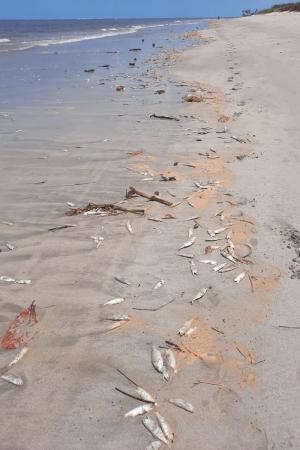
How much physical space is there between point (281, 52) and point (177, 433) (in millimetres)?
24753

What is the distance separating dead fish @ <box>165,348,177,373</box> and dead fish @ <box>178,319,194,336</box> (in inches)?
9.6

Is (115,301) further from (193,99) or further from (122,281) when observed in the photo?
(193,99)

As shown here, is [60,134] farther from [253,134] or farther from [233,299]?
[233,299]

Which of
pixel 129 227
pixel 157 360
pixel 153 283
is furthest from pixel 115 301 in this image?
pixel 129 227

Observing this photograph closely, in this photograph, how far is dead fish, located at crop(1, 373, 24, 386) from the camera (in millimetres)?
3543

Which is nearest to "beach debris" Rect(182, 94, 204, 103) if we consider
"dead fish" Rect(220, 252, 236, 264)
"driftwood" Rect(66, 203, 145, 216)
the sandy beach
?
the sandy beach

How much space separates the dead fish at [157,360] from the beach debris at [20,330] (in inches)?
44.6

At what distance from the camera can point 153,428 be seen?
316 centimetres

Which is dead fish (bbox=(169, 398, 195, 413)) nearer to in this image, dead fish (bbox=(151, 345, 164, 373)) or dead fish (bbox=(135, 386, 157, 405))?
dead fish (bbox=(135, 386, 157, 405))

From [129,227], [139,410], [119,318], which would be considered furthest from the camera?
[129,227]

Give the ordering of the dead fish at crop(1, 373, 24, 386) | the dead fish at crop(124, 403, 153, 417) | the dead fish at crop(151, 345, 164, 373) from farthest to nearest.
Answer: the dead fish at crop(151, 345, 164, 373), the dead fish at crop(1, 373, 24, 386), the dead fish at crop(124, 403, 153, 417)

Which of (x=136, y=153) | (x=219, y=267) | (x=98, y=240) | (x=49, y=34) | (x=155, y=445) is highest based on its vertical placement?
(x=49, y=34)

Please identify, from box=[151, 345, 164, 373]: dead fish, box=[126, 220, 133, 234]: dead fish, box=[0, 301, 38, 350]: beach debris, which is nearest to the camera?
box=[151, 345, 164, 373]: dead fish

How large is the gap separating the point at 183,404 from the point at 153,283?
161 centimetres
